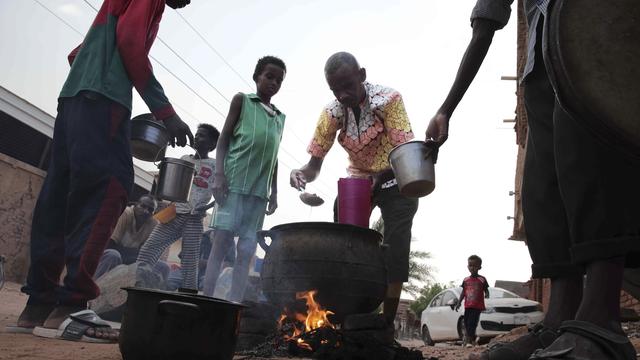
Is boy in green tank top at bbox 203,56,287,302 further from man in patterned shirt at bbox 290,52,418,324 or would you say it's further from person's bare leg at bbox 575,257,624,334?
person's bare leg at bbox 575,257,624,334

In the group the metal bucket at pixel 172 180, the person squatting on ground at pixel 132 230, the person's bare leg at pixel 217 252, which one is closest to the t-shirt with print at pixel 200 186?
the metal bucket at pixel 172 180

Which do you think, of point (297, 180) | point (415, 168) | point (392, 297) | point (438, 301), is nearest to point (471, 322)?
point (438, 301)

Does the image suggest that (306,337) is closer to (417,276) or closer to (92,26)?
(92,26)

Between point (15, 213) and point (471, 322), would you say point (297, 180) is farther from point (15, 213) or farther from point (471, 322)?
point (15, 213)

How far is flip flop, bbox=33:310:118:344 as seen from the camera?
285cm

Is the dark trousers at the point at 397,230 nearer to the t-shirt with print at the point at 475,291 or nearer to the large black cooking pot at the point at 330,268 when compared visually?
the large black cooking pot at the point at 330,268

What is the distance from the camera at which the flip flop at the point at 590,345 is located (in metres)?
1.41

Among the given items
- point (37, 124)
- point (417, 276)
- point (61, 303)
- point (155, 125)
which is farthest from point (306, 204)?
point (417, 276)

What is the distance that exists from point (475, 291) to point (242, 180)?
791cm

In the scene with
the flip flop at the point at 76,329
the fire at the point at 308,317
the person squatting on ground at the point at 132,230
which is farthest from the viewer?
the person squatting on ground at the point at 132,230

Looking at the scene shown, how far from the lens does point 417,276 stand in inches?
1364

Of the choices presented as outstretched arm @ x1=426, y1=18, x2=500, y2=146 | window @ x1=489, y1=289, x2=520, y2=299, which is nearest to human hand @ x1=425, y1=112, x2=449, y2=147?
outstretched arm @ x1=426, y1=18, x2=500, y2=146

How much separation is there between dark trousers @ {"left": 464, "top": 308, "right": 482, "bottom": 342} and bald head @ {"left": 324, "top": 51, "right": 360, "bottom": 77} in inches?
338

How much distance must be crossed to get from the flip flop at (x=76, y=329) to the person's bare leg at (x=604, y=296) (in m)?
2.66
